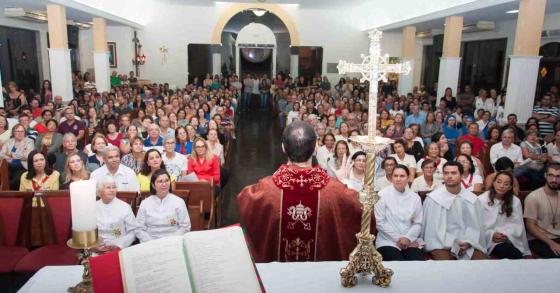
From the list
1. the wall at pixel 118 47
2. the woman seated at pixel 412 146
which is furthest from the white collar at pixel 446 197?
the wall at pixel 118 47

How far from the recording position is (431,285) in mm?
1961

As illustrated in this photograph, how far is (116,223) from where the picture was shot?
3.91 m

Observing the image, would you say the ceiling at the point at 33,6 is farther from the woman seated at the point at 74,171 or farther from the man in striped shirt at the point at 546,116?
the man in striped shirt at the point at 546,116

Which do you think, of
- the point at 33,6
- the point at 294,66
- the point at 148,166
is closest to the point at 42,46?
the point at 33,6

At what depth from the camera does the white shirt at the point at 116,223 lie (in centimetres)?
387

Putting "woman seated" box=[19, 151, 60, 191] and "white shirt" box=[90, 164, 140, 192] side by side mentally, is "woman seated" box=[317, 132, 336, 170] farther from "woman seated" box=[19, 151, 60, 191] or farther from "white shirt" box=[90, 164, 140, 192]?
"woman seated" box=[19, 151, 60, 191]

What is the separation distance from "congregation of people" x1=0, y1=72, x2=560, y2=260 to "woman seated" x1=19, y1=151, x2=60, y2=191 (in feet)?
0.04

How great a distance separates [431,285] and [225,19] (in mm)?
17769

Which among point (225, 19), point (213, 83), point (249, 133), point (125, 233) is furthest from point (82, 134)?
point (225, 19)

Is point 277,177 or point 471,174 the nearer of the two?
point 277,177

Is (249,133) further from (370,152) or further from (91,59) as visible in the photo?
(370,152)

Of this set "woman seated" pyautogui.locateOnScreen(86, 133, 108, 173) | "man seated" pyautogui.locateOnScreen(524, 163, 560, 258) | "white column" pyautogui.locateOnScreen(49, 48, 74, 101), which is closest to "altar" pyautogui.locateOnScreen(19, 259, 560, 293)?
"man seated" pyautogui.locateOnScreen(524, 163, 560, 258)

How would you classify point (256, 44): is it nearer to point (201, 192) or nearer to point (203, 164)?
point (203, 164)

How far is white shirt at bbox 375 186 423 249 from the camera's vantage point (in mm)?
3857
